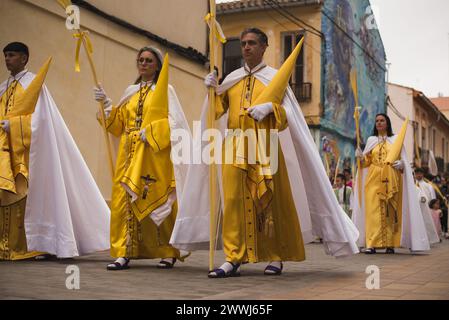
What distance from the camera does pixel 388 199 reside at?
9.16 metres

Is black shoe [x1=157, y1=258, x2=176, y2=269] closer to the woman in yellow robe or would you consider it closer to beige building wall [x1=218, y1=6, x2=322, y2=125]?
the woman in yellow robe

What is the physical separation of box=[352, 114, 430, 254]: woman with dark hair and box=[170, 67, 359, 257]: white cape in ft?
11.9

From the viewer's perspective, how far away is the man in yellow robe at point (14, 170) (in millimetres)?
6379

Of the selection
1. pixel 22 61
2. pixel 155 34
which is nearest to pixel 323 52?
pixel 155 34

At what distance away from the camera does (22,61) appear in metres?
6.71

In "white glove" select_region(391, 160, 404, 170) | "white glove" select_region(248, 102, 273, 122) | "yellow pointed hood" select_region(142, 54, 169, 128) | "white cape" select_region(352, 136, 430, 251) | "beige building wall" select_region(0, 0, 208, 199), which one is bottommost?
"white cape" select_region(352, 136, 430, 251)

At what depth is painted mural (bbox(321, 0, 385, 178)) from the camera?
2267 centimetres

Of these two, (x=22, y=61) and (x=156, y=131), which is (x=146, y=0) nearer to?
(x=22, y=61)

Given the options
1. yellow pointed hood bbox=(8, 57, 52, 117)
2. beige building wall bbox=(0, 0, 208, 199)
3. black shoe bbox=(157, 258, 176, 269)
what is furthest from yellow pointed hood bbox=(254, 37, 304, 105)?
beige building wall bbox=(0, 0, 208, 199)

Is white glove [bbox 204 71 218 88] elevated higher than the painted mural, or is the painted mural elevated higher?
the painted mural

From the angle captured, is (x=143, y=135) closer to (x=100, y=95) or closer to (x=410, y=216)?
(x=100, y=95)

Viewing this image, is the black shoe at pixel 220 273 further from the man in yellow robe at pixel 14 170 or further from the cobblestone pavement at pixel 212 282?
the man in yellow robe at pixel 14 170

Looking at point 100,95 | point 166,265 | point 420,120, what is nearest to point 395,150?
point 166,265

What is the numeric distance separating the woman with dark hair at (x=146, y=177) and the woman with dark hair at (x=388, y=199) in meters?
3.93
